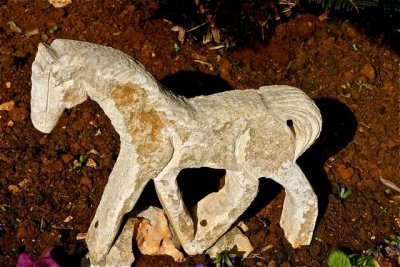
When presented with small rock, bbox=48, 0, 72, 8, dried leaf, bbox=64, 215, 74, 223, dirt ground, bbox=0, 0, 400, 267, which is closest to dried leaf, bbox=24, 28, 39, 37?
dirt ground, bbox=0, 0, 400, 267

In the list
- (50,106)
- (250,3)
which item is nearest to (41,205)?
(50,106)

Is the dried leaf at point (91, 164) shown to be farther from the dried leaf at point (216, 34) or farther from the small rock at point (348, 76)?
the small rock at point (348, 76)

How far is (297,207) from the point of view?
3084 mm

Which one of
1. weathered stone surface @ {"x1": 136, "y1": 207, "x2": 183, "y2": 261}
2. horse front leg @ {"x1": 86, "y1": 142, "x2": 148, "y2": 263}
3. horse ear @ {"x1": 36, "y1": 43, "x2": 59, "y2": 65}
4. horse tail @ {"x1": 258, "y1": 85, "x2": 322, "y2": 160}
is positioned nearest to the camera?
horse ear @ {"x1": 36, "y1": 43, "x2": 59, "y2": 65}

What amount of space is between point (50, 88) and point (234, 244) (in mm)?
1232

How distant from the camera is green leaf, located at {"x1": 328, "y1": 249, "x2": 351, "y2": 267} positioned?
3119mm

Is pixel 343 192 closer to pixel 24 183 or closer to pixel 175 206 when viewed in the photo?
pixel 175 206

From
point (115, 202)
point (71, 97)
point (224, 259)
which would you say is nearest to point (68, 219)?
point (115, 202)

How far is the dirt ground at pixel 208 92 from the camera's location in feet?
10.7

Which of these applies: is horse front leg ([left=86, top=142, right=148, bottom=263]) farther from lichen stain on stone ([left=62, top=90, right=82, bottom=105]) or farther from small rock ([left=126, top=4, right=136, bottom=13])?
small rock ([left=126, top=4, right=136, bottom=13])

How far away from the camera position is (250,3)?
3912 millimetres

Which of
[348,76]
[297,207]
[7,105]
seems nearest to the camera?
[297,207]

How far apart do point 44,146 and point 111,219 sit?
0.90 meters

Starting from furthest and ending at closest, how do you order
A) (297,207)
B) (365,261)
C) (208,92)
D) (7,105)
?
(208,92)
(7,105)
(365,261)
(297,207)
